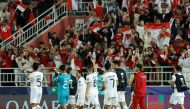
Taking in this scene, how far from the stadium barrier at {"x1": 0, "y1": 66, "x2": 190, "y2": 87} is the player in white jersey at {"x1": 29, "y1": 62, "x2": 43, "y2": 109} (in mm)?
3197

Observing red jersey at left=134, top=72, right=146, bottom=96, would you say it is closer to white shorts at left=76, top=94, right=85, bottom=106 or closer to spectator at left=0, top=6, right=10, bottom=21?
white shorts at left=76, top=94, right=85, bottom=106

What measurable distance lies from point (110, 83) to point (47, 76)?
172 inches

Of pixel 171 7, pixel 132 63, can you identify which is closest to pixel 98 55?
pixel 132 63

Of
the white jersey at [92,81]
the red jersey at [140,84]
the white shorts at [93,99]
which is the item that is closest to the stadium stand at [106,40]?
the white jersey at [92,81]

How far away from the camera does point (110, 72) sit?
3875cm

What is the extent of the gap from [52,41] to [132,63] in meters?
4.03

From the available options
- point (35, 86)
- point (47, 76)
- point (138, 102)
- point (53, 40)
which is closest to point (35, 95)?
point (35, 86)

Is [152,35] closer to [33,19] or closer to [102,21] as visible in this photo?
[102,21]

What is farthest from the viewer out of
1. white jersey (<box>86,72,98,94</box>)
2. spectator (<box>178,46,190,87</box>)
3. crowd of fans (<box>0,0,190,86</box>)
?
crowd of fans (<box>0,0,190,86</box>)

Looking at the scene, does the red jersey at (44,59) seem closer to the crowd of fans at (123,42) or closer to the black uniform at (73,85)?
the crowd of fans at (123,42)

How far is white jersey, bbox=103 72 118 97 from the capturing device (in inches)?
1525

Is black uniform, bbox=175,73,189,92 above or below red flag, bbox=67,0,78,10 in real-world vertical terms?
below

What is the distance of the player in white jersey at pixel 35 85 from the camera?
38.8 metres

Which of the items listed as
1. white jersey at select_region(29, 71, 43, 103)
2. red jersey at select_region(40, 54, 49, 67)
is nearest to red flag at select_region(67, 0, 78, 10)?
red jersey at select_region(40, 54, 49, 67)
